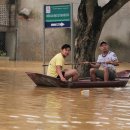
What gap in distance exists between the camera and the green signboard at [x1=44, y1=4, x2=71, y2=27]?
1491cm

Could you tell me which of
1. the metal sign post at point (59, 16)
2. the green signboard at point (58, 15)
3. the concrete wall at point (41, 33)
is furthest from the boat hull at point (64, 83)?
the concrete wall at point (41, 33)

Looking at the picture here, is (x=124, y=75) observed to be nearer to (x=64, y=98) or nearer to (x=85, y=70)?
(x=85, y=70)

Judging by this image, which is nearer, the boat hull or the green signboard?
the boat hull

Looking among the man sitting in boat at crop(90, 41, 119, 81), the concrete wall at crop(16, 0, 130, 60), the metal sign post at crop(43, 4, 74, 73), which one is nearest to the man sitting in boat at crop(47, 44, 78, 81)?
the man sitting in boat at crop(90, 41, 119, 81)

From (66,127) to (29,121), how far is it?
2.18ft

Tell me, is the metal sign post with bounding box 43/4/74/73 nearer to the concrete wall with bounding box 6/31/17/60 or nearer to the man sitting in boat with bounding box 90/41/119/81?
the man sitting in boat with bounding box 90/41/119/81

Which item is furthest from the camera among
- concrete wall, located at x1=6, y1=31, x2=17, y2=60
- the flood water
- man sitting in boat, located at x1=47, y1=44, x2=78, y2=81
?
concrete wall, located at x1=6, y1=31, x2=17, y2=60

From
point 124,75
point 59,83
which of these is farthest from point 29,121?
point 124,75

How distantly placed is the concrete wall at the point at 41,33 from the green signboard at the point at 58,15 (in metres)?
13.0

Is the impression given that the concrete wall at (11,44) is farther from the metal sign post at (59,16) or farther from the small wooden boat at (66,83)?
the small wooden boat at (66,83)

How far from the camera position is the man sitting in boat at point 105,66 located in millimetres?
12633

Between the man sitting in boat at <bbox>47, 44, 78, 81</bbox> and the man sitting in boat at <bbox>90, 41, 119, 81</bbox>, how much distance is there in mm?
684

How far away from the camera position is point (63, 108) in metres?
8.52

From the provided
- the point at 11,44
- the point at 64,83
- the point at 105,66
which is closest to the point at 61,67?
the point at 64,83
